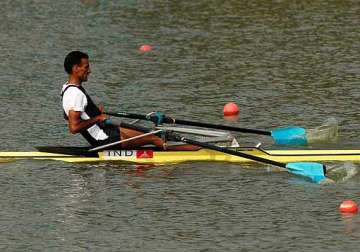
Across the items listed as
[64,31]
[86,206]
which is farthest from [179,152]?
[64,31]

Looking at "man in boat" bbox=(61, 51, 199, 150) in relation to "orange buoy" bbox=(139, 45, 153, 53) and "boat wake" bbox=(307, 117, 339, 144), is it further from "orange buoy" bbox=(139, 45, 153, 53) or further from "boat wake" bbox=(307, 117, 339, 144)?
"orange buoy" bbox=(139, 45, 153, 53)

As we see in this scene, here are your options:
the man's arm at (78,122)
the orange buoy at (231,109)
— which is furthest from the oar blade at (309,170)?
the orange buoy at (231,109)

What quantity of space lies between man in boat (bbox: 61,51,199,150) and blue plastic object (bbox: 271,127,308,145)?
1.16 meters

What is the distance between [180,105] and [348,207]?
5970mm

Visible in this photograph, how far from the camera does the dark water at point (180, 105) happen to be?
12.6 meters

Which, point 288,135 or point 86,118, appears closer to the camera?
point 86,118

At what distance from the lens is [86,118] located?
1530cm

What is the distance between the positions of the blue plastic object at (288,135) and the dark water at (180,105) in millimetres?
376

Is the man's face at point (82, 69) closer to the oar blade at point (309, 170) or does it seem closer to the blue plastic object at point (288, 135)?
the blue plastic object at point (288, 135)

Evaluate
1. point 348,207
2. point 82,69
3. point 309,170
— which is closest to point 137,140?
point 82,69

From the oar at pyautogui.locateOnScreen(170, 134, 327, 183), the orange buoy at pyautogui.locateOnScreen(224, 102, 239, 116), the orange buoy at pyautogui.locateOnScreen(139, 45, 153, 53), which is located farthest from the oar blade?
the orange buoy at pyautogui.locateOnScreen(139, 45, 153, 53)

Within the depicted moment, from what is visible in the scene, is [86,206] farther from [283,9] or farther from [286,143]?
[283,9]

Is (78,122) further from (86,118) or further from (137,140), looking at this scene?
(137,140)

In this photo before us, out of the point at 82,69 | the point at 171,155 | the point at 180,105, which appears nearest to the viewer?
the point at 82,69
